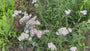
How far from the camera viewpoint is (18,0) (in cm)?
228

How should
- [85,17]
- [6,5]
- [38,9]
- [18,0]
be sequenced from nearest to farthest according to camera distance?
1. [85,17]
2. [38,9]
3. [6,5]
4. [18,0]

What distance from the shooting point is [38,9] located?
1.96 metres

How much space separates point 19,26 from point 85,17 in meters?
1.10

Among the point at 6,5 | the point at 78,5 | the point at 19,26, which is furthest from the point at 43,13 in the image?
the point at 6,5

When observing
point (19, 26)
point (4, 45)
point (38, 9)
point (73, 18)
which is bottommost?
point (4, 45)

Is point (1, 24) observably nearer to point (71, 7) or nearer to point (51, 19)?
point (51, 19)

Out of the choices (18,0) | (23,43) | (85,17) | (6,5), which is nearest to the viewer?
(23,43)

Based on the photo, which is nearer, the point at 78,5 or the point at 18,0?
the point at 78,5

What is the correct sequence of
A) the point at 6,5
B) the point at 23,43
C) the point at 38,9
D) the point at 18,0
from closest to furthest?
the point at 23,43, the point at 38,9, the point at 6,5, the point at 18,0

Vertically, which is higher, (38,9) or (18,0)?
(18,0)

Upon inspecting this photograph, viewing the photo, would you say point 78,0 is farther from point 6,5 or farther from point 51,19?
point 6,5

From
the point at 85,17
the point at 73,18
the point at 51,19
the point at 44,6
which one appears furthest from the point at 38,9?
the point at 85,17

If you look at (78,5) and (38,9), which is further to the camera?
(38,9)

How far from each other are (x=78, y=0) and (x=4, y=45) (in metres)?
1.44
